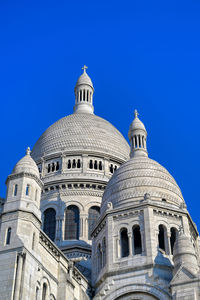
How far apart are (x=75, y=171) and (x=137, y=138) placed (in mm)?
7093

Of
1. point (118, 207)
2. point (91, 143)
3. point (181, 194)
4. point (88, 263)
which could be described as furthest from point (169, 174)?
point (91, 143)

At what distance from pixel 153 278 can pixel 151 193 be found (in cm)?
695

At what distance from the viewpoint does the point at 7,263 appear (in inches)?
1094

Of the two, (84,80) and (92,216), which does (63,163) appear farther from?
(84,80)

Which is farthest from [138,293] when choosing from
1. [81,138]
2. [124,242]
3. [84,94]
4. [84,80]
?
[84,80]

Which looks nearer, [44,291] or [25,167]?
[44,291]

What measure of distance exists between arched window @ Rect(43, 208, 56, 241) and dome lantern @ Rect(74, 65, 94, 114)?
1564 centimetres

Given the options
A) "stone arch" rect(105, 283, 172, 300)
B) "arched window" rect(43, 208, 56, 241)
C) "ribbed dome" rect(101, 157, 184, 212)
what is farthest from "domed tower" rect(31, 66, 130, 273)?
"stone arch" rect(105, 283, 172, 300)

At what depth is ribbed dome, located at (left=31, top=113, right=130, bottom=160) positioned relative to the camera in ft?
177

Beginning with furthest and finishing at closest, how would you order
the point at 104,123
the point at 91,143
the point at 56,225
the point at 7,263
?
the point at 104,123 → the point at 91,143 → the point at 56,225 → the point at 7,263

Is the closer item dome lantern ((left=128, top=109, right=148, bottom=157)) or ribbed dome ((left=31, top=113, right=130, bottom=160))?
dome lantern ((left=128, top=109, right=148, bottom=157))

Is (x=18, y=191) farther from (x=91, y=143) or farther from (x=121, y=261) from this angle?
(x=91, y=143)

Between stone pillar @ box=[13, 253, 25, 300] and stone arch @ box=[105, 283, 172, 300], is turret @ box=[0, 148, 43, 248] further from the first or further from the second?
stone arch @ box=[105, 283, 172, 300]

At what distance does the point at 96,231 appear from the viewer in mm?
39344
